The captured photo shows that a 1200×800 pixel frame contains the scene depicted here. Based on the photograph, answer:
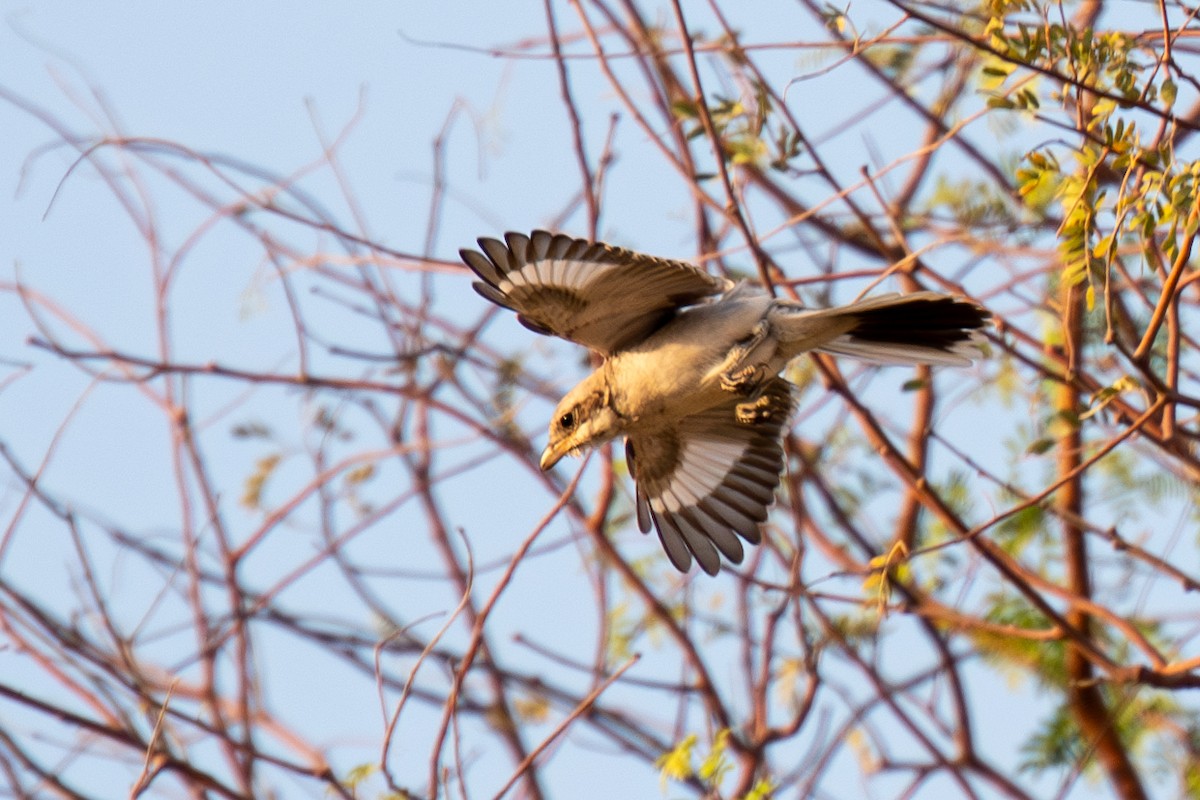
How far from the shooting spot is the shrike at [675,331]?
365 centimetres

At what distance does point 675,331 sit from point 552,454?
49 cm

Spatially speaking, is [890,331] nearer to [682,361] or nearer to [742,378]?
[742,378]

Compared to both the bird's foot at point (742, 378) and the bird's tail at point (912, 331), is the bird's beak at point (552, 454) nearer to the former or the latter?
the bird's foot at point (742, 378)

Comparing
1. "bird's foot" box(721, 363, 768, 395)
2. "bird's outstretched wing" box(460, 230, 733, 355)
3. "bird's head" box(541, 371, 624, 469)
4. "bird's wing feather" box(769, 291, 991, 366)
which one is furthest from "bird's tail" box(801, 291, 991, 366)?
"bird's head" box(541, 371, 624, 469)

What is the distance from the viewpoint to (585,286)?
3775mm

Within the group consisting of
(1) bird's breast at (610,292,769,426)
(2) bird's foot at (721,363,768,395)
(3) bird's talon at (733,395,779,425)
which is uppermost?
(1) bird's breast at (610,292,769,426)

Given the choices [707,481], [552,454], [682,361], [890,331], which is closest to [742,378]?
[682,361]

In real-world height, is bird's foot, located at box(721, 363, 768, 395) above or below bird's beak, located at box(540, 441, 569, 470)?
below

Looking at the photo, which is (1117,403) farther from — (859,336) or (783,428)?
(783,428)

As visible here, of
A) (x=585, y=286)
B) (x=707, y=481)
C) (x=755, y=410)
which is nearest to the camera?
(x=585, y=286)

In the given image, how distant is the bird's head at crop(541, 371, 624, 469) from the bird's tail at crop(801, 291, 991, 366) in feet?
1.93

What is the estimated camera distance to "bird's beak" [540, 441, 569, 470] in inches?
160

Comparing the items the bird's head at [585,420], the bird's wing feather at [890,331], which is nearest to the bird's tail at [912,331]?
the bird's wing feather at [890,331]

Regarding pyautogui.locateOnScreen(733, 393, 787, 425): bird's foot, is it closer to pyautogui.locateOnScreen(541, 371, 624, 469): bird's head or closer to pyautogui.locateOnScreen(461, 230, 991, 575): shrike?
pyautogui.locateOnScreen(461, 230, 991, 575): shrike
